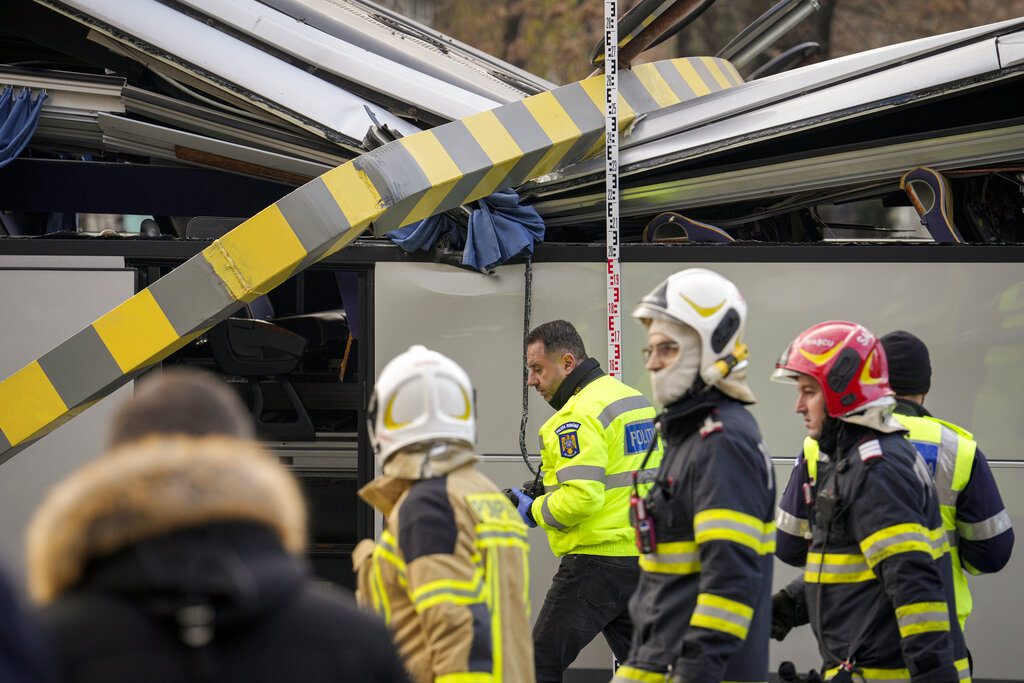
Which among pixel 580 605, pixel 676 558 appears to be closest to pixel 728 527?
pixel 676 558

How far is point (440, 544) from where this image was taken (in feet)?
9.95

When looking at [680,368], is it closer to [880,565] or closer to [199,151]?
[880,565]

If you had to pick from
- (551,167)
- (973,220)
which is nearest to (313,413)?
(551,167)

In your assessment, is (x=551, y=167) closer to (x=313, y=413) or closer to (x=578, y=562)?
(x=578, y=562)

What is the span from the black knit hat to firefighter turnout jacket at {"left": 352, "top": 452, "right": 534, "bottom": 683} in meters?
1.72

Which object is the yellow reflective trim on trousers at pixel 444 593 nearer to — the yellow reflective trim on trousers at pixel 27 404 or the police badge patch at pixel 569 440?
the police badge patch at pixel 569 440

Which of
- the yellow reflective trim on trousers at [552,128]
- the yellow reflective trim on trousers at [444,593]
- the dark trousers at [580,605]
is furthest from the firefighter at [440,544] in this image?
the yellow reflective trim on trousers at [552,128]

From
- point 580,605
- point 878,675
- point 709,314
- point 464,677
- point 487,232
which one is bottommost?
point 580,605


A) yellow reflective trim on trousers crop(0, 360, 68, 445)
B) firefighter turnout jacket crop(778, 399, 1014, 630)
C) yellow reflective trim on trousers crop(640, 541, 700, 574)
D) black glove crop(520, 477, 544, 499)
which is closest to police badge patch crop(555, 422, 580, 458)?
black glove crop(520, 477, 544, 499)

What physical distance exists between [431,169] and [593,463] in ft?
5.21

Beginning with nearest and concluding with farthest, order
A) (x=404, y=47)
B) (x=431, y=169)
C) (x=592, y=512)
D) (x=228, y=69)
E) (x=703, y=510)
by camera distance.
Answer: (x=703, y=510)
(x=592, y=512)
(x=431, y=169)
(x=228, y=69)
(x=404, y=47)

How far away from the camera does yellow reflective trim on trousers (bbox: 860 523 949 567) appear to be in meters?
3.55

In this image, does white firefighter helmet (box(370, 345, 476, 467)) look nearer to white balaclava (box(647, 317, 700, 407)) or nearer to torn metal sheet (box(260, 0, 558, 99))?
white balaclava (box(647, 317, 700, 407))

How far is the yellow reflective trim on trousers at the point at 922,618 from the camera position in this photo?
11.5 ft
